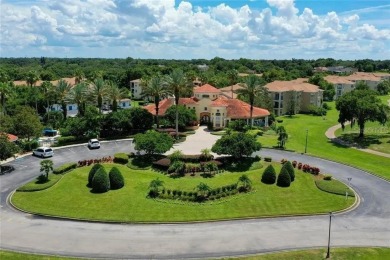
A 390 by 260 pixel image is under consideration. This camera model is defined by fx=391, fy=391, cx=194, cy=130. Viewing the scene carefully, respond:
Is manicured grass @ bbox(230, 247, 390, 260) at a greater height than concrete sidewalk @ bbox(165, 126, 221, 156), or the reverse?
concrete sidewalk @ bbox(165, 126, 221, 156)

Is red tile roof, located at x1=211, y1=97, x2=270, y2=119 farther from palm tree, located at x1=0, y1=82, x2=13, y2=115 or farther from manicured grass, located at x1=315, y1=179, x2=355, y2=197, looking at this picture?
palm tree, located at x1=0, y1=82, x2=13, y2=115

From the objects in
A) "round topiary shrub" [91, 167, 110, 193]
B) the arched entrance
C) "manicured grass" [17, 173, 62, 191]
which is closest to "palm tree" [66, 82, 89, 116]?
the arched entrance

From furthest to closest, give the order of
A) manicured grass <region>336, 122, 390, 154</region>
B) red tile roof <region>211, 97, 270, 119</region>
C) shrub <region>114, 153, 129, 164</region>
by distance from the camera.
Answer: red tile roof <region>211, 97, 270, 119</region>
manicured grass <region>336, 122, 390, 154</region>
shrub <region>114, 153, 129, 164</region>

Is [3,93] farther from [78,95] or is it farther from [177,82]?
[177,82]

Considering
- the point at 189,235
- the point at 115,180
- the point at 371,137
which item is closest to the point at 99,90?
the point at 115,180

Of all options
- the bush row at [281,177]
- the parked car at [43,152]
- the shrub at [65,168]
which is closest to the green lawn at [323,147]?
Answer: the bush row at [281,177]

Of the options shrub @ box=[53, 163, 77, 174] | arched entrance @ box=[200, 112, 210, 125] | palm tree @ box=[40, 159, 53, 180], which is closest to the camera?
A: palm tree @ box=[40, 159, 53, 180]

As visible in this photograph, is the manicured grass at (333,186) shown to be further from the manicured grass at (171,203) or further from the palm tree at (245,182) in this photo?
the palm tree at (245,182)

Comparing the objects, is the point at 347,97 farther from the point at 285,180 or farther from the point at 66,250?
the point at 66,250
